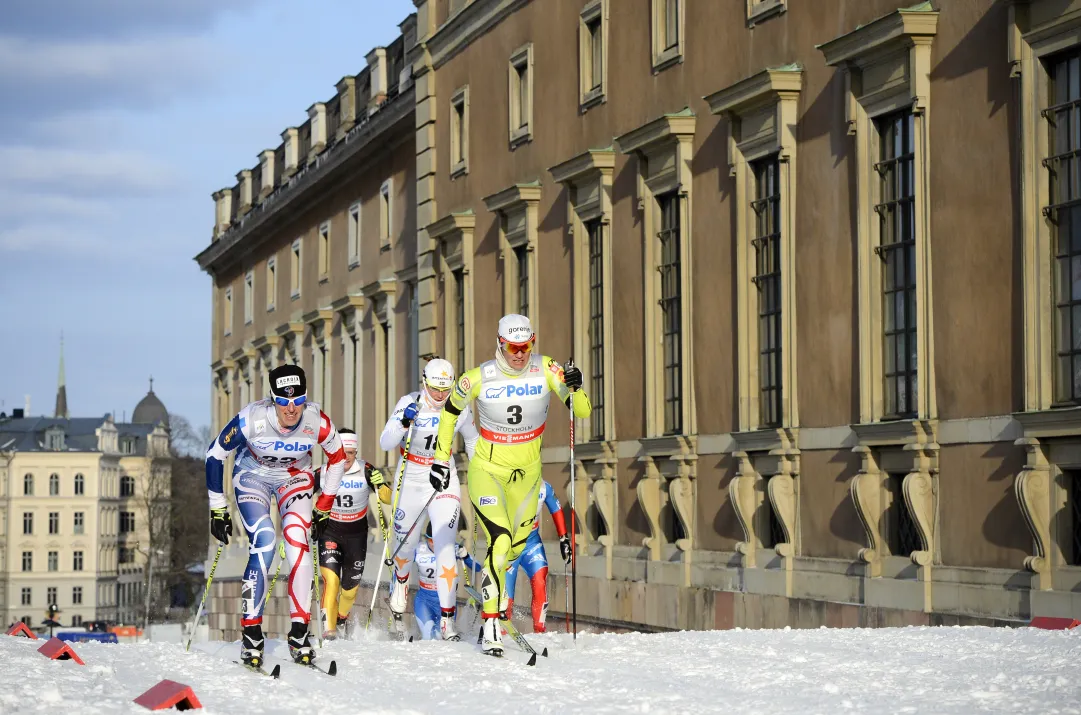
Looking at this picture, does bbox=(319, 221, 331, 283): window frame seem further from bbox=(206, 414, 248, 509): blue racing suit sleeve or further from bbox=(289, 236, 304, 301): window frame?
bbox=(206, 414, 248, 509): blue racing suit sleeve

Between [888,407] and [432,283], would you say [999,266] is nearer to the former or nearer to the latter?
[888,407]

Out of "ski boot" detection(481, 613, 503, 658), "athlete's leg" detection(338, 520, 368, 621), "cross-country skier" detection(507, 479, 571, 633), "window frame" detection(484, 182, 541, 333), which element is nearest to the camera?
"ski boot" detection(481, 613, 503, 658)

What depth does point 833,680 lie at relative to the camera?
12.7m

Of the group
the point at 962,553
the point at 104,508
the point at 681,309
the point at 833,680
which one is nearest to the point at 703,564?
the point at 681,309

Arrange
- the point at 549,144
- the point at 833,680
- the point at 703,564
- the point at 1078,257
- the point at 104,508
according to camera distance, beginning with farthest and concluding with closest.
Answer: the point at 104,508
the point at 549,144
the point at 703,564
the point at 1078,257
the point at 833,680

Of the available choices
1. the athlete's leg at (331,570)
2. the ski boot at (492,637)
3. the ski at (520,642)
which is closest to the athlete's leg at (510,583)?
the ski at (520,642)

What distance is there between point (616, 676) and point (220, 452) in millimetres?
3377

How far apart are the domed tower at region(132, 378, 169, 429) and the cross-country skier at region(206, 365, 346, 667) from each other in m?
178

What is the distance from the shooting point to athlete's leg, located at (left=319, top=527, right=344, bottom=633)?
20.0 m

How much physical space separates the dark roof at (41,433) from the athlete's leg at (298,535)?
508 feet

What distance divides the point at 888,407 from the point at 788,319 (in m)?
2.38

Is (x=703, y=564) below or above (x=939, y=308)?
below

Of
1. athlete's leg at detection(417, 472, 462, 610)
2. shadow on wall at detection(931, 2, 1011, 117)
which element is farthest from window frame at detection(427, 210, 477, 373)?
athlete's leg at detection(417, 472, 462, 610)

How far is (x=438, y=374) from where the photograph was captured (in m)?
18.3
